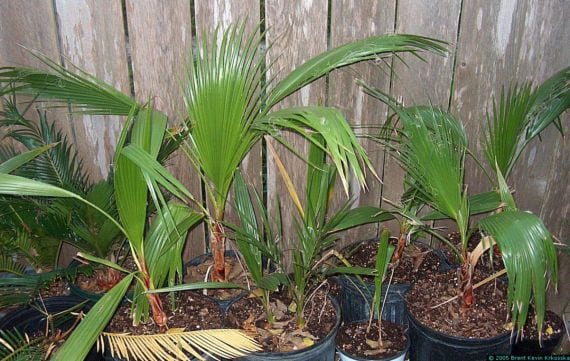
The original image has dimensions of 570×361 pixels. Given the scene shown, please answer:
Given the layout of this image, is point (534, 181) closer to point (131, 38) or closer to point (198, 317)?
point (198, 317)

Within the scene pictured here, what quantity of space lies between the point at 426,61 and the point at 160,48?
2.85ft

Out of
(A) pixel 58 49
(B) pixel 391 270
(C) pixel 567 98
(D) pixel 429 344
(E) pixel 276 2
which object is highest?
(E) pixel 276 2

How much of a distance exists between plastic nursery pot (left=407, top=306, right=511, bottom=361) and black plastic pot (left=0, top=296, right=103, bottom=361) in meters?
1.02

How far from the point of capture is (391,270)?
1962mm

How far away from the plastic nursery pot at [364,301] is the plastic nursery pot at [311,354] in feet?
0.72

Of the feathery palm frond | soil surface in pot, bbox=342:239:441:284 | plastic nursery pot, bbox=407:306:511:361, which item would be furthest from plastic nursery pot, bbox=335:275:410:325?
the feathery palm frond

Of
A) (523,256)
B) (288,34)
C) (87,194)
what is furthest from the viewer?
(288,34)

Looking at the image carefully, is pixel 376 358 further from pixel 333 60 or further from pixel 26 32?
pixel 26 32

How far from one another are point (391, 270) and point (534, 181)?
70 centimetres

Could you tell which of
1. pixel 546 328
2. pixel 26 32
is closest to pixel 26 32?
pixel 26 32

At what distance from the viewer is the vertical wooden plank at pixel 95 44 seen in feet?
5.72

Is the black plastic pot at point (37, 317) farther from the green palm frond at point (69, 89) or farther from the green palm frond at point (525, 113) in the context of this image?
the green palm frond at point (525, 113)

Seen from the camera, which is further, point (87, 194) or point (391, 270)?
point (391, 270)

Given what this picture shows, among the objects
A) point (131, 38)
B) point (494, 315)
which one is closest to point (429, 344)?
point (494, 315)
